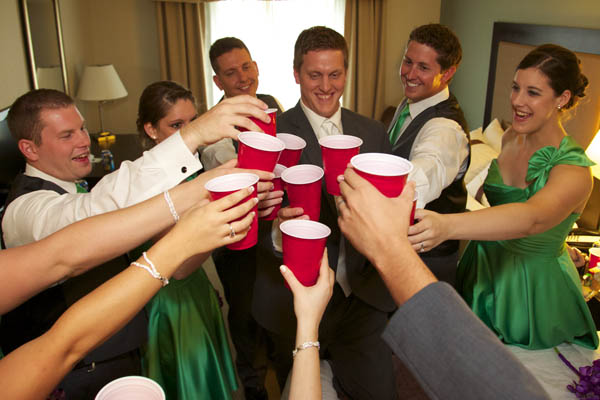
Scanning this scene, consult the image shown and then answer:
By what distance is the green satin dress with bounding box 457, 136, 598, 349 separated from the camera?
6.97 feet

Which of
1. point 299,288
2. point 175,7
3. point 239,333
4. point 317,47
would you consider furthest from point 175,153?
point 175,7

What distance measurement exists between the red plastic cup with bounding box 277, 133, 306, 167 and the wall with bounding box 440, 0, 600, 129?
3073 millimetres

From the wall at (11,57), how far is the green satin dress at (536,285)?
3276 millimetres

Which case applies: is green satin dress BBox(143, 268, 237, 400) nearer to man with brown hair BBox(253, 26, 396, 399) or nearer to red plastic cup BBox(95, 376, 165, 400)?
man with brown hair BBox(253, 26, 396, 399)

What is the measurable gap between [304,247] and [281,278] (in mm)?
797

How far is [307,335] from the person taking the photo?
4.12 feet

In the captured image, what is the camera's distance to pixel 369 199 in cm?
116

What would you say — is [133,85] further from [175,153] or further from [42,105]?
[175,153]

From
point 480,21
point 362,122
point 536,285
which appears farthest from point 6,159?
point 480,21

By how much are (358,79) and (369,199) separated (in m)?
5.46

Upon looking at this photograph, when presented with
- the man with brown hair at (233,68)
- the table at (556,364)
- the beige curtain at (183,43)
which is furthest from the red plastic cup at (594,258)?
the beige curtain at (183,43)

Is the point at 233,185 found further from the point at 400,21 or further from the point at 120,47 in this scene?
the point at 400,21

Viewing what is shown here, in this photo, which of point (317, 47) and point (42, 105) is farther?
point (317, 47)

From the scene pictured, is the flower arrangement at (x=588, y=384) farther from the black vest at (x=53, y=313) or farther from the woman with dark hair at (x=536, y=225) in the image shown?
the black vest at (x=53, y=313)
